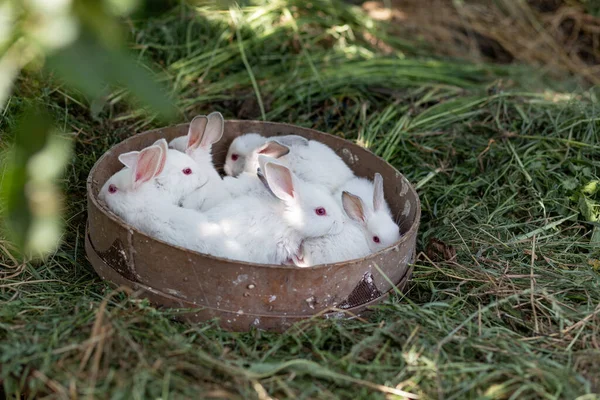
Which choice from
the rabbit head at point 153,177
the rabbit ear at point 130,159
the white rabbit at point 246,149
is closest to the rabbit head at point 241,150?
the white rabbit at point 246,149

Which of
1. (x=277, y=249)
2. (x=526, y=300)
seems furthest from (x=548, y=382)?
(x=277, y=249)

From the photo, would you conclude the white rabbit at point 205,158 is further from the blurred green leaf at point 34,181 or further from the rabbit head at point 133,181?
the blurred green leaf at point 34,181

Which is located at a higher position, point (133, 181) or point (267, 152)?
point (133, 181)

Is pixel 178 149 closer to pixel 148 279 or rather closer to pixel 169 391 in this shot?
pixel 148 279

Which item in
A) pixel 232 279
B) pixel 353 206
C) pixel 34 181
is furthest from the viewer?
pixel 353 206

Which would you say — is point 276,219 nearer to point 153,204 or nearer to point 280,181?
point 280,181

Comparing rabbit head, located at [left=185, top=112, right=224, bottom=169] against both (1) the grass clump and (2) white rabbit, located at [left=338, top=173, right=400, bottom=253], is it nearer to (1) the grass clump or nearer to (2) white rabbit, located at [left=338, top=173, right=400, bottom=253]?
(1) the grass clump

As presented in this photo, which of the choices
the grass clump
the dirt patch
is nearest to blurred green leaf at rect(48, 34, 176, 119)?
the grass clump

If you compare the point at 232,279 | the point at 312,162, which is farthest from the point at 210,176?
the point at 232,279
